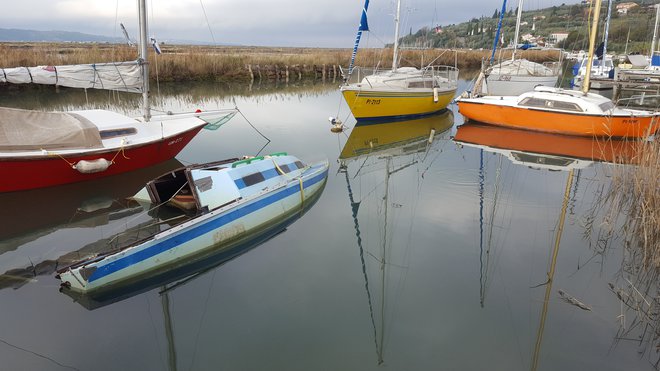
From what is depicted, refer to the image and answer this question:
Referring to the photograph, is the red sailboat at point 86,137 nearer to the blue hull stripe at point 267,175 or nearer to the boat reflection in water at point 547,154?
the blue hull stripe at point 267,175

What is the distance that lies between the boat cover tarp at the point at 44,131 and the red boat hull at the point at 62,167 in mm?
364

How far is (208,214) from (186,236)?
0.70m

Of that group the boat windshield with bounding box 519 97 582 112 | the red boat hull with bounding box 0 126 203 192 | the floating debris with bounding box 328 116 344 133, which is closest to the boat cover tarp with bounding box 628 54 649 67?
the boat windshield with bounding box 519 97 582 112

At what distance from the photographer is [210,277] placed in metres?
8.80

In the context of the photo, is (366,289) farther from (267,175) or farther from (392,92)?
(392,92)

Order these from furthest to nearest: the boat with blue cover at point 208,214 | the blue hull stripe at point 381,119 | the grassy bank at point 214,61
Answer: the grassy bank at point 214,61 → the blue hull stripe at point 381,119 → the boat with blue cover at point 208,214

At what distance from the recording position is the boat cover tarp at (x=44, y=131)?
11.5 m

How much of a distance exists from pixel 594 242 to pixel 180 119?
46.9 ft

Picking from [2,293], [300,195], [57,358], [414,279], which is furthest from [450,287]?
[2,293]

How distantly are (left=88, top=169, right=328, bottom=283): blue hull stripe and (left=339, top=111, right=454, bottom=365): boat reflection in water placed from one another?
2.40 metres

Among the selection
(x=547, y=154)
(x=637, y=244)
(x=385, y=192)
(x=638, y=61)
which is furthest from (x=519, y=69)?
(x=637, y=244)

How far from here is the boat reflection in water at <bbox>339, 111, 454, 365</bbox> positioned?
340 inches

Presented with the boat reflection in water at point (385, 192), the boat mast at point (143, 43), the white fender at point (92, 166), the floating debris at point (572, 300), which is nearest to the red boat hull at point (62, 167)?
the white fender at point (92, 166)

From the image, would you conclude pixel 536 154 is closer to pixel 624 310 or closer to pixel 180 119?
pixel 624 310
